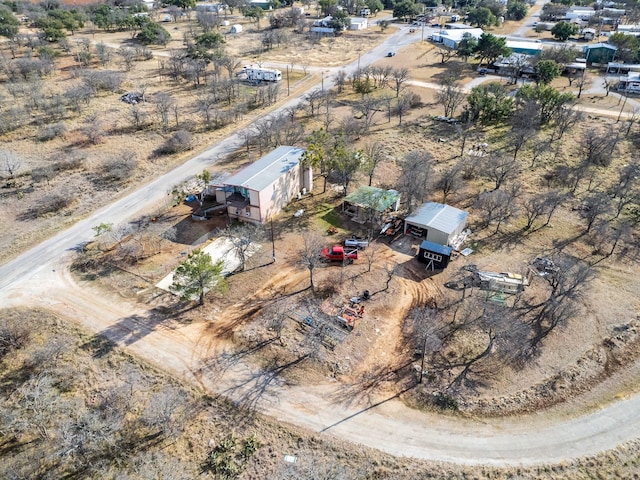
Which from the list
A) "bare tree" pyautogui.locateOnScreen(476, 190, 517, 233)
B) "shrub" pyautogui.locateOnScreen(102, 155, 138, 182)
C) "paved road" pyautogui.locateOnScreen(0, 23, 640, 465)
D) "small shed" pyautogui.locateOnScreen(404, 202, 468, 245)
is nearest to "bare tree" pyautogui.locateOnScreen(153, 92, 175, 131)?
"shrub" pyautogui.locateOnScreen(102, 155, 138, 182)

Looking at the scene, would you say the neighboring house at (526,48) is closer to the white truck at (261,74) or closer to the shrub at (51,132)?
the white truck at (261,74)

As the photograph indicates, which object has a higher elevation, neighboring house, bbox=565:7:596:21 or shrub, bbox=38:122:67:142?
neighboring house, bbox=565:7:596:21

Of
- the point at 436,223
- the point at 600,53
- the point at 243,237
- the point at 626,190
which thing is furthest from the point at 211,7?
the point at 626,190

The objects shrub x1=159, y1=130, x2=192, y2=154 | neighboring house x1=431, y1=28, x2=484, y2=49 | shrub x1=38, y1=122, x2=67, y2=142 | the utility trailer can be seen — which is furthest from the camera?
neighboring house x1=431, y1=28, x2=484, y2=49

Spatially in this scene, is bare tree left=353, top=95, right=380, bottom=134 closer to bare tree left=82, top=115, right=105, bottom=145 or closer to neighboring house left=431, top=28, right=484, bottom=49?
bare tree left=82, top=115, right=105, bottom=145

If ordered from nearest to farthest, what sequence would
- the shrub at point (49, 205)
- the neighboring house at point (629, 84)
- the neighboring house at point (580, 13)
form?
the shrub at point (49, 205) → the neighboring house at point (629, 84) → the neighboring house at point (580, 13)

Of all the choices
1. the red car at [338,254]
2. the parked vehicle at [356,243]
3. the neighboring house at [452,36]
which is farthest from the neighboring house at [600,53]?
the red car at [338,254]
